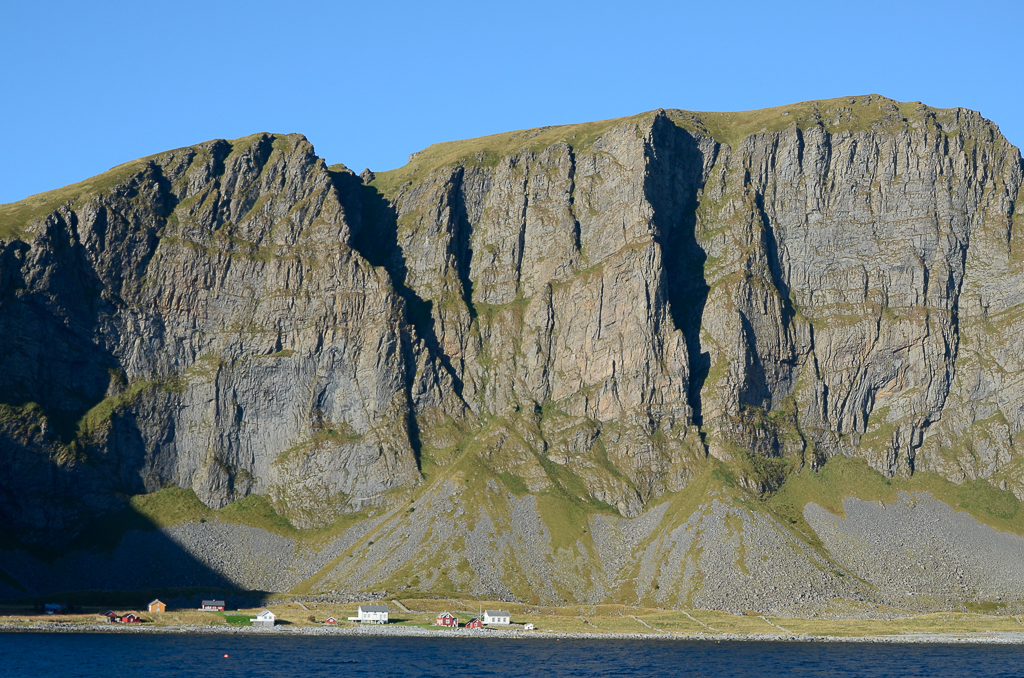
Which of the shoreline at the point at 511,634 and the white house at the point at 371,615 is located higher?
the white house at the point at 371,615

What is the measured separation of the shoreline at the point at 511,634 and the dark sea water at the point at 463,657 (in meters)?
4.08

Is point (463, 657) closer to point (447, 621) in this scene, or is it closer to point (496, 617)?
point (447, 621)

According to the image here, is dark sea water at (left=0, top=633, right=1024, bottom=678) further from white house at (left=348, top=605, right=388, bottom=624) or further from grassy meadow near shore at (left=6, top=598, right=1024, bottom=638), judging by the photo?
white house at (left=348, top=605, right=388, bottom=624)

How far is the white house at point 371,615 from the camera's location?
192875 millimetres

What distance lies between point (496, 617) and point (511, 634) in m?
6.68

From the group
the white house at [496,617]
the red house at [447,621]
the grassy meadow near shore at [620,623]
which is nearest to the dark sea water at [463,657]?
the grassy meadow near shore at [620,623]

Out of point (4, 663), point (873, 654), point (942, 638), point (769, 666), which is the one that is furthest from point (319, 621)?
point (942, 638)

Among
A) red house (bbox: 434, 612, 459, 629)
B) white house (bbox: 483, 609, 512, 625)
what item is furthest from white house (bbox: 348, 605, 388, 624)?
white house (bbox: 483, 609, 512, 625)

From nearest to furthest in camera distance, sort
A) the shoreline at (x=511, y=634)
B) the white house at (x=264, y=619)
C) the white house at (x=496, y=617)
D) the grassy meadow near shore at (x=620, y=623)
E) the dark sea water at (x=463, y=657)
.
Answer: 1. the dark sea water at (x=463, y=657)
2. the shoreline at (x=511, y=634)
3. the grassy meadow near shore at (x=620, y=623)
4. the white house at (x=264, y=619)
5. the white house at (x=496, y=617)

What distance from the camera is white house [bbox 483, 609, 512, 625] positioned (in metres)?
194

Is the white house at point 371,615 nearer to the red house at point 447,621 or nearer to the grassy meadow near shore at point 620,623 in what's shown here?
the grassy meadow near shore at point 620,623

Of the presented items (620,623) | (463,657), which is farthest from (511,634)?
(463,657)

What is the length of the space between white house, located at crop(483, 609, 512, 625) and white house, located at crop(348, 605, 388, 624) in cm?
1884

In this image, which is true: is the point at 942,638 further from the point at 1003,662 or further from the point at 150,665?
the point at 150,665
